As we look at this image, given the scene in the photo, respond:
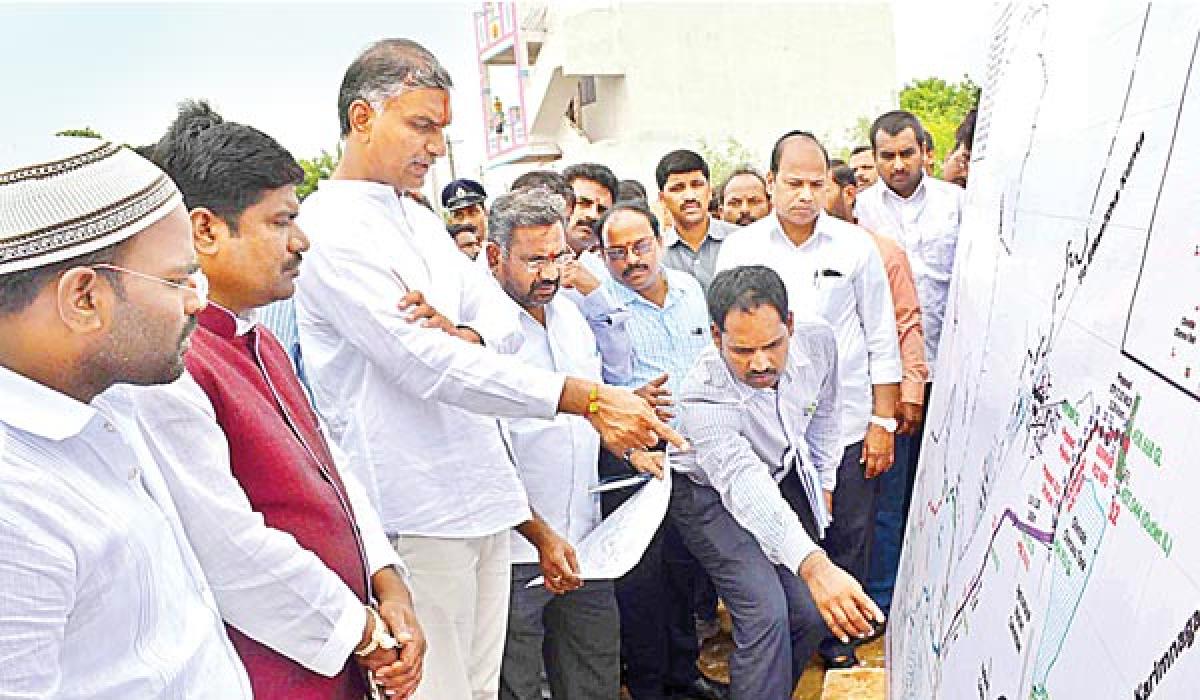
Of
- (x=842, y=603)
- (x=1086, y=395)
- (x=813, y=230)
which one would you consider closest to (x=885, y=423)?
(x=813, y=230)

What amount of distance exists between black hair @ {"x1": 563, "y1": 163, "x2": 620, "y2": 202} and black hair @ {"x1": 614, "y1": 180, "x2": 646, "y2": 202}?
50 cm

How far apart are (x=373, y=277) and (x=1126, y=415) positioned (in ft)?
5.71

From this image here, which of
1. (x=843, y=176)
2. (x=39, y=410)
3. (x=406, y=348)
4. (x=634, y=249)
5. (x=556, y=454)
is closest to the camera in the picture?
(x=39, y=410)

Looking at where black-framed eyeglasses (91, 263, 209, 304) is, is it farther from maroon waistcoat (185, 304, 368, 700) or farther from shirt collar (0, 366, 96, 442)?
maroon waistcoat (185, 304, 368, 700)

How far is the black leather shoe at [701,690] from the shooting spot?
3666 mm

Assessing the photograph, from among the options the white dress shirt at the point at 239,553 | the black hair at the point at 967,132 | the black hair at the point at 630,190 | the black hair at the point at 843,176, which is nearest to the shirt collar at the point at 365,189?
the white dress shirt at the point at 239,553

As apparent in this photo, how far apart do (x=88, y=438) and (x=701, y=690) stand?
2.79m

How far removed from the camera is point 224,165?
192 cm

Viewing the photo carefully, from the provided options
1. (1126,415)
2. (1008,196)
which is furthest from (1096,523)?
(1008,196)

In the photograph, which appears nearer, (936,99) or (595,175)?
(595,175)

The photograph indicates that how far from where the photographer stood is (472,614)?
2.59 metres

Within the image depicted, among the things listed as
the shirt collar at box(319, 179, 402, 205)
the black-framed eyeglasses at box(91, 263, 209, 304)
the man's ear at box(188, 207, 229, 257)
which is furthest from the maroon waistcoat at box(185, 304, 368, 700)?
the shirt collar at box(319, 179, 402, 205)

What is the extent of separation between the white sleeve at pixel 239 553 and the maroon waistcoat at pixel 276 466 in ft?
0.14

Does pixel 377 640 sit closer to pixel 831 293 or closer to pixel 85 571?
pixel 85 571
